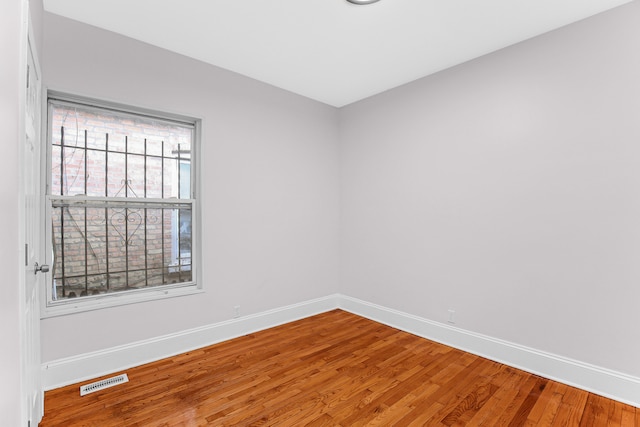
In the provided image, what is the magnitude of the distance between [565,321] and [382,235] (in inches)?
73.8

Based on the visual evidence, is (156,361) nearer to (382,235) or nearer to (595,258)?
(382,235)

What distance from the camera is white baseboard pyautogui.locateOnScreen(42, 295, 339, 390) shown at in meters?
2.38

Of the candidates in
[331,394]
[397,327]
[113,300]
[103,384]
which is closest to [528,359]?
[397,327]

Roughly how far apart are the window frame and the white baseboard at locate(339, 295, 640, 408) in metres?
2.24

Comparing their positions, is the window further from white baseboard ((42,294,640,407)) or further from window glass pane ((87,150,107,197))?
white baseboard ((42,294,640,407))

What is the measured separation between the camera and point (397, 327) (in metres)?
3.61

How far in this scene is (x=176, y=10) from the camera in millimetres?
2340

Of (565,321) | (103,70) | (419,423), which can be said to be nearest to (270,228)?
(103,70)

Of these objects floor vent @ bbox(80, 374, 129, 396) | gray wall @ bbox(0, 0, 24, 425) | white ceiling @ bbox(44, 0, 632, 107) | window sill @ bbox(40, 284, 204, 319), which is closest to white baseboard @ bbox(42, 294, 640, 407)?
floor vent @ bbox(80, 374, 129, 396)

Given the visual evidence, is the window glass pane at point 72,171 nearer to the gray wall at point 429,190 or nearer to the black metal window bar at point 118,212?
the black metal window bar at point 118,212

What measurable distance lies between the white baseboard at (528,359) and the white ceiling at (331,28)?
2613 mm

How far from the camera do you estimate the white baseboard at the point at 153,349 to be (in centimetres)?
238

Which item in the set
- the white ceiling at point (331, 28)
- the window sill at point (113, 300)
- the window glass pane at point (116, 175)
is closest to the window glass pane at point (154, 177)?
the window glass pane at point (116, 175)

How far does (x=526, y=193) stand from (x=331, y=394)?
226cm
